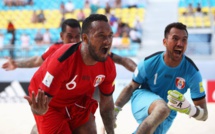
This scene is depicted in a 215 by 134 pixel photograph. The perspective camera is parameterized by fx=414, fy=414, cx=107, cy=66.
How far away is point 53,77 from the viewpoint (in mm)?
3611

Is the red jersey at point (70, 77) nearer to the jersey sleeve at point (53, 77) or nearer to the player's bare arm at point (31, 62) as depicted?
the jersey sleeve at point (53, 77)

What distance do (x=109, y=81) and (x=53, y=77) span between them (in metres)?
0.70

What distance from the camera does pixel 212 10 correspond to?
15.3 m

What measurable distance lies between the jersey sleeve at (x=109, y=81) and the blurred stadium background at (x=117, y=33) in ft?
10.6

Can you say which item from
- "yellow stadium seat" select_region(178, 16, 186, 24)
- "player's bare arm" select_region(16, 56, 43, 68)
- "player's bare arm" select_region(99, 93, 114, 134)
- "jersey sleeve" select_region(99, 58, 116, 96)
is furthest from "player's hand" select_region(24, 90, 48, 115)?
"yellow stadium seat" select_region(178, 16, 186, 24)

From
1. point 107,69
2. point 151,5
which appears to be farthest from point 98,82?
point 151,5

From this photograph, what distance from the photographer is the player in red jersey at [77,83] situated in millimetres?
3639

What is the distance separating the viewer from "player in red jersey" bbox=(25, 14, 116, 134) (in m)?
3.64

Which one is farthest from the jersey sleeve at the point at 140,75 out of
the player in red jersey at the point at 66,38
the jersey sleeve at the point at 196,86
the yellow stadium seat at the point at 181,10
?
the yellow stadium seat at the point at 181,10

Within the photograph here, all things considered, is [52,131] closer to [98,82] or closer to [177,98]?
[98,82]

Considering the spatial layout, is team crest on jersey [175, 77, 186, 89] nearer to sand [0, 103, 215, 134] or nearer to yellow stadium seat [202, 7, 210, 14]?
sand [0, 103, 215, 134]

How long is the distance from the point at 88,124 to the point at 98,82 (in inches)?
20.1

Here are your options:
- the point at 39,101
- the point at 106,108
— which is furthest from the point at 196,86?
the point at 39,101

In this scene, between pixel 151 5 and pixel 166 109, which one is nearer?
pixel 166 109
